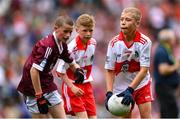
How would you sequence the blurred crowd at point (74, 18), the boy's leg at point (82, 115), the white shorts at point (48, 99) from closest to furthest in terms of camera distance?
the white shorts at point (48, 99)
the boy's leg at point (82, 115)
the blurred crowd at point (74, 18)

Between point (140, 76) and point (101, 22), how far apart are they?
11.4 metres

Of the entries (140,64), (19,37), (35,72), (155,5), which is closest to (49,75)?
(35,72)

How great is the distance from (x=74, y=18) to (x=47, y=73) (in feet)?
33.1

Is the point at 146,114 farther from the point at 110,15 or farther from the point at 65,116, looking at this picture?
the point at 110,15

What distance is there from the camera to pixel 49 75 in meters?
12.0

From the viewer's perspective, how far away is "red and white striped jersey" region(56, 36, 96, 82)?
1220cm

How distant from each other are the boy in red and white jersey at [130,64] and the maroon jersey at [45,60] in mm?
664

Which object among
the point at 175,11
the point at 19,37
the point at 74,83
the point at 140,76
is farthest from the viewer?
the point at 175,11

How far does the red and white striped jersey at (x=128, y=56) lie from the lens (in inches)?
460

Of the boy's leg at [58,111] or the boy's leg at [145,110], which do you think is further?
the boy's leg at [58,111]

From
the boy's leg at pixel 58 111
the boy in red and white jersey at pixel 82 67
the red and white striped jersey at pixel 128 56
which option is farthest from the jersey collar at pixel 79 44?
the boy's leg at pixel 58 111

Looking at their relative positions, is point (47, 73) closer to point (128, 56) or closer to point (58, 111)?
point (58, 111)

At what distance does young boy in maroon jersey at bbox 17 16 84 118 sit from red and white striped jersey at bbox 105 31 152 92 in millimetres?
535

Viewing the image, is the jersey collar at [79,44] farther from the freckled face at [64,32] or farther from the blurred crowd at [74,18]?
Answer: the blurred crowd at [74,18]
